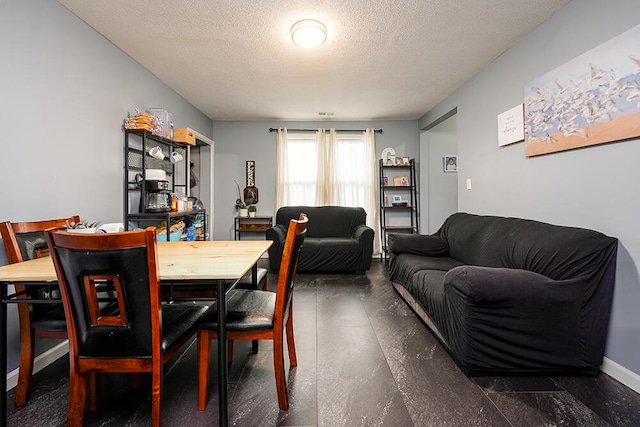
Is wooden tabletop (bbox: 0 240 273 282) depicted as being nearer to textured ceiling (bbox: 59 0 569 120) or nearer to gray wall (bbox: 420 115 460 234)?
textured ceiling (bbox: 59 0 569 120)

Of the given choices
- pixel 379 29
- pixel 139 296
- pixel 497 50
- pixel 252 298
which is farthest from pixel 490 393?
pixel 497 50

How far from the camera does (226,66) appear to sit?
3.04 meters

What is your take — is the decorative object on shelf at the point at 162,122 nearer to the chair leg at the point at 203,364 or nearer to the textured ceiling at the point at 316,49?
the textured ceiling at the point at 316,49

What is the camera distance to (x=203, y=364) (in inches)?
55.9

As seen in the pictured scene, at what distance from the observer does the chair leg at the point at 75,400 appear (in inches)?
45.4

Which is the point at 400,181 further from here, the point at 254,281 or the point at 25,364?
the point at 25,364

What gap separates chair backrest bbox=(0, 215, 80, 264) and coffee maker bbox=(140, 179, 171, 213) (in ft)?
3.28

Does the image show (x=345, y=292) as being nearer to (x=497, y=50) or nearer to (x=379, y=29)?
(x=379, y=29)

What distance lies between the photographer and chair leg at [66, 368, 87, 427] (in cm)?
115

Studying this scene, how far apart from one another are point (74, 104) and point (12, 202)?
0.87 metres

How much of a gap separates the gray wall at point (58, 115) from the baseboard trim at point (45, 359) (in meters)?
0.08

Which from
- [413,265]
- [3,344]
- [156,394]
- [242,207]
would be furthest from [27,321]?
[242,207]

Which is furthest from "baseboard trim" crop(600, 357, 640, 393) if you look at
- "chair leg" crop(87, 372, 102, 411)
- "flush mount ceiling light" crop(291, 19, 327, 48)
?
"flush mount ceiling light" crop(291, 19, 327, 48)

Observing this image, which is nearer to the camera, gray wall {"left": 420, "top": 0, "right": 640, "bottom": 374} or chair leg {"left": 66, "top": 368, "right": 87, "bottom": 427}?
chair leg {"left": 66, "top": 368, "right": 87, "bottom": 427}
